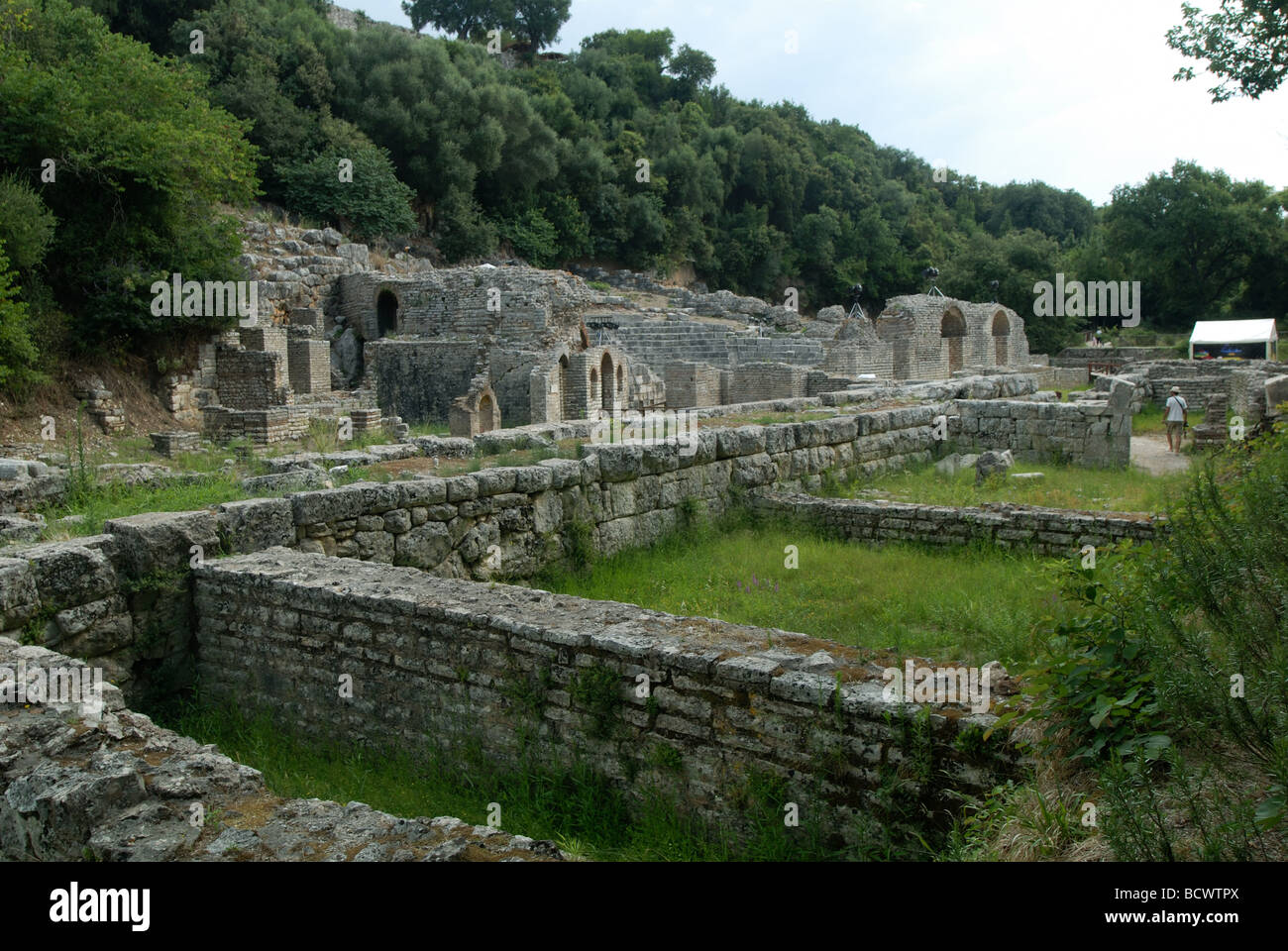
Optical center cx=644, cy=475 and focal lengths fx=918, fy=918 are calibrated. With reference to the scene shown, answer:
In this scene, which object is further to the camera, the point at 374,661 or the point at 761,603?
the point at 761,603

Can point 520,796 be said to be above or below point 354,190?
below

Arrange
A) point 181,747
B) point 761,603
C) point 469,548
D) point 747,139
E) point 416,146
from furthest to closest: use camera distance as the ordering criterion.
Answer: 1. point 747,139
2. point 416,146
3. point 469,548
4. point 761,603
5. point 181,747

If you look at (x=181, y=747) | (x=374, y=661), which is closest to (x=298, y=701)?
(x=374, y=661)

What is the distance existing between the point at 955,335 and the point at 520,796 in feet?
93.1

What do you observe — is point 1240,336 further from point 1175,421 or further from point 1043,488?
point 1043,488

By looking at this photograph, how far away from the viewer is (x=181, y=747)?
3.49 meters

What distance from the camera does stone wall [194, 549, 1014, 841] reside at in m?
3.50

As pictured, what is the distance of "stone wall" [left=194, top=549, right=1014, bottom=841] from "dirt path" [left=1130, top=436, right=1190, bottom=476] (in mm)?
10264

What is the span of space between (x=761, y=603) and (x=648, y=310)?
95.8 ft

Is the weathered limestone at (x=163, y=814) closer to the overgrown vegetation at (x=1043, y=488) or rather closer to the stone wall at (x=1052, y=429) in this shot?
the overgrown vegetation at (x=1043, y=488)

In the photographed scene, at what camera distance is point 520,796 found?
4.19 metres

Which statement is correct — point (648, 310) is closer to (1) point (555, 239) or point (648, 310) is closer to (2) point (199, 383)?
(1) point (555, 239)

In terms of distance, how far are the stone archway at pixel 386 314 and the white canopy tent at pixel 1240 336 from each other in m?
25.2

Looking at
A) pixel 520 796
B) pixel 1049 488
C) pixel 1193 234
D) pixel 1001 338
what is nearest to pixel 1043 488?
pixel 1049 488
